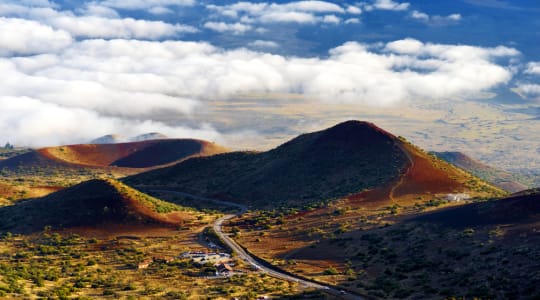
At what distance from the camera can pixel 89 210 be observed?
102m


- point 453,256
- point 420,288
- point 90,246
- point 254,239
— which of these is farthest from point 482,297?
point 90,246

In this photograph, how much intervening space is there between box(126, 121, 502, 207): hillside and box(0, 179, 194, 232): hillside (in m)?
25.1

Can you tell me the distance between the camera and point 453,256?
68688 millimetres

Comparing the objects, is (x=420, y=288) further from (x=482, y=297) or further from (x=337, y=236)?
(x=337, y=236)

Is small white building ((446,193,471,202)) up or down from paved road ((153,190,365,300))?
up

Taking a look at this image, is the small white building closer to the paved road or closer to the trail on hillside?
the trail on hillside

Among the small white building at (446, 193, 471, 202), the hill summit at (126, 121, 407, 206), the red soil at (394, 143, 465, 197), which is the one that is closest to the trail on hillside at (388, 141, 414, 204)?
the red soil at (394, 143, 465, 197)

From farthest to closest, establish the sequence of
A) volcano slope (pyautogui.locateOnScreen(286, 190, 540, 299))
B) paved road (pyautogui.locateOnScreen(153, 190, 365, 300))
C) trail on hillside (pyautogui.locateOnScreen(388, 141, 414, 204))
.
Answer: trail on hillside (pyautogui.locateOnScreen(388, 141, 414, 204)) → paved road (pyautogui.locateOnScreen(153, 190, 365, 300)) → volcano slope (pyautogui.locateOnScreen(286, 190, 540, 299))

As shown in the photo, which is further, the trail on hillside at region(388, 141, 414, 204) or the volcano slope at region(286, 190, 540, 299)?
the trail on hillside at region(388, 141, 414, 204)

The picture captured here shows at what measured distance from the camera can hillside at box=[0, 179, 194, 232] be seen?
10000cm

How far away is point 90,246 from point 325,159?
6172 cm

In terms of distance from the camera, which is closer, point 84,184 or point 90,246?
point 90,246

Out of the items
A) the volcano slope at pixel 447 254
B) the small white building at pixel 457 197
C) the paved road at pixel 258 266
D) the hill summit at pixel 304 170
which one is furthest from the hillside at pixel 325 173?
the volcano slope at pixel 447 254

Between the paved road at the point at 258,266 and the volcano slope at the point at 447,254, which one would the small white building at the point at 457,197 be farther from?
the paved road at the point at 258,266
